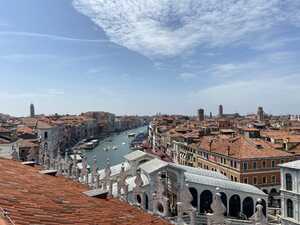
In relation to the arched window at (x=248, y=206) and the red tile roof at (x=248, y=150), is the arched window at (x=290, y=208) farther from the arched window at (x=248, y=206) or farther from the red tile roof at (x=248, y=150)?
the red tile roof at (x=248, y=150)

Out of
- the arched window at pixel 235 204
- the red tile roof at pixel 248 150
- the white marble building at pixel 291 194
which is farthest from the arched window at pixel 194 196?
the red tile roof at pixel 248 150

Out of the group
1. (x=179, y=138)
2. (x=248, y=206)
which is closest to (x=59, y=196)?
(x=248, y=206)

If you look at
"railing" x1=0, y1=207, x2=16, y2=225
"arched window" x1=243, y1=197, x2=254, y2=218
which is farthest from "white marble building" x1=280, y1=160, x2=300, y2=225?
"railing" x1=0, y1=207, x2=16, y2=225

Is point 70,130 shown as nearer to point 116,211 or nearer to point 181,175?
point 181,175

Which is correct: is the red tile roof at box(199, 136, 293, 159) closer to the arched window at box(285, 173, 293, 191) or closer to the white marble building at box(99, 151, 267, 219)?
the white marble building at box(99, 151, 267, 219)

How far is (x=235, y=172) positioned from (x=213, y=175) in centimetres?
919

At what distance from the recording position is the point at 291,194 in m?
27.7

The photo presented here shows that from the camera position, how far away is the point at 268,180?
3975 cm

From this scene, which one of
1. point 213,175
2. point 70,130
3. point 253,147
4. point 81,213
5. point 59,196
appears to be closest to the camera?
point 81,213

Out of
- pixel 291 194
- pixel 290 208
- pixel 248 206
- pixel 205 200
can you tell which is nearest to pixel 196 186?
pixel 205 200

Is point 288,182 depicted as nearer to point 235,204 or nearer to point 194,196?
point 235,204

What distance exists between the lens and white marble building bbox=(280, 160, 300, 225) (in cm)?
2711

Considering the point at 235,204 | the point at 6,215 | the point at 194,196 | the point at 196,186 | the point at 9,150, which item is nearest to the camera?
the point at 6,215

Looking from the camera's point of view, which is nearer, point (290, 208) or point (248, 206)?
point (290, 208)
